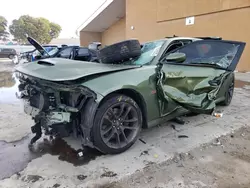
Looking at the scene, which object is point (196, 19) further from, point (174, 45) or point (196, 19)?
point (174, 45)

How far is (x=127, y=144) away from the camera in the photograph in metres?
2.89

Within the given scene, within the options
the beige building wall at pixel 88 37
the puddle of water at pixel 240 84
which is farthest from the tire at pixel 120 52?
the beige building wall at pixel 88 37

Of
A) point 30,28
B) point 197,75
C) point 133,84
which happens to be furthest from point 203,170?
point 30,28

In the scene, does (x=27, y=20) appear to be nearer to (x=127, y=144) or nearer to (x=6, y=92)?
(x=6, y=92)

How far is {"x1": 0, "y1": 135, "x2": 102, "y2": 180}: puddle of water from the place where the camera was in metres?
2.64

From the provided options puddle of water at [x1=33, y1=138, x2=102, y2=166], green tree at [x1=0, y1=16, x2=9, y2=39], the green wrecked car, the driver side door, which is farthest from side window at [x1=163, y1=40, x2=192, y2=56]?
green tree at [x1=0, y1=16, x2=9, y2=39]

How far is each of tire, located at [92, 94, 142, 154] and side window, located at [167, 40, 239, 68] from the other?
1.38 metres

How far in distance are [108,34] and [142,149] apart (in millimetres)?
21355

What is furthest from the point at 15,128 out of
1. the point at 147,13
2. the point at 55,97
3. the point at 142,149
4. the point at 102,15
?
the point at 102,15

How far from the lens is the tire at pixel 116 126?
2.57 metres

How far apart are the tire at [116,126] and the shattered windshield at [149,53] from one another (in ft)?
2.57

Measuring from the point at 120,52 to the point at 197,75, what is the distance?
4.12ft

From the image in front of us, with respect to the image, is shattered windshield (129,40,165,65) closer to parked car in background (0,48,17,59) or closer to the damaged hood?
the damaged hood

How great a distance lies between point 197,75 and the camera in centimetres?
332
